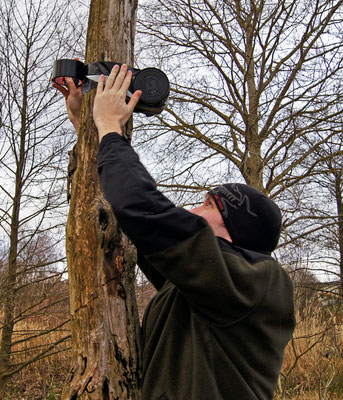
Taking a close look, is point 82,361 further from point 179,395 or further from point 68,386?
point 179,395

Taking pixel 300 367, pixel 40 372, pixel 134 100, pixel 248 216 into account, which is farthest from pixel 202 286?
pixel 40 372

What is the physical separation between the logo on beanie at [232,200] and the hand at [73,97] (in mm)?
757

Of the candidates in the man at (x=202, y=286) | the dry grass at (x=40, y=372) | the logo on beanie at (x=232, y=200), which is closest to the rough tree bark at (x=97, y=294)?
the man at (x=202, y=286)

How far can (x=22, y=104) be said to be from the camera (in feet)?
17.2

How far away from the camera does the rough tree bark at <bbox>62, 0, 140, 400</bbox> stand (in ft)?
4.85

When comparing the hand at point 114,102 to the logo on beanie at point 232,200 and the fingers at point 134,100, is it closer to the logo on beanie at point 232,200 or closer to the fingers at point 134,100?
the fingers at point 134,100

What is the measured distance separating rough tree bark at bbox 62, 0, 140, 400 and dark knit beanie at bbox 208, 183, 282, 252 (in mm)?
420

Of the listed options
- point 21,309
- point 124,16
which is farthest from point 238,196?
point 21,309

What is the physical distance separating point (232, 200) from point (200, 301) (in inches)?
18.9

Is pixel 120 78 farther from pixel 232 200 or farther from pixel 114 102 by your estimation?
pixel 232 200

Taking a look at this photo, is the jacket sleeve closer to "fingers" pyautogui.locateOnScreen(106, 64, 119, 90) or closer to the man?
the man

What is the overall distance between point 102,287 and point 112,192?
0.45m

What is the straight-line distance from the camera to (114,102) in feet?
5.28

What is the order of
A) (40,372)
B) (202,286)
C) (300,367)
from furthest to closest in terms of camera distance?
(40,372) → (300,367) → (202,286)
